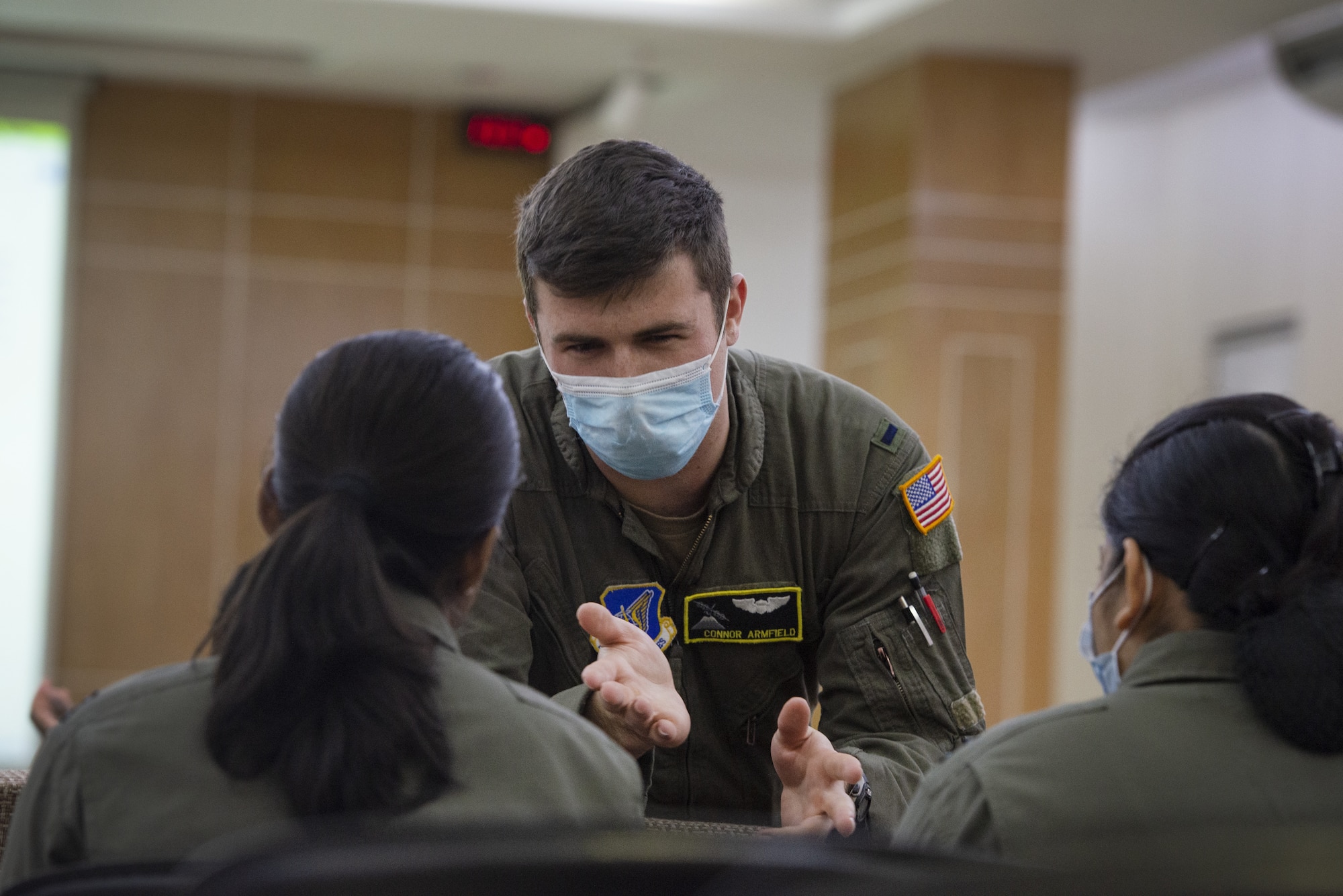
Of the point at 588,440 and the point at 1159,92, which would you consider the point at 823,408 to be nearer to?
the point at 588,440

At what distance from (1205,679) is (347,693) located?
76 cm

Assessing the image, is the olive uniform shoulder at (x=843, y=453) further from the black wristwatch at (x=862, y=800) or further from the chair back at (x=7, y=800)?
the chair back at (x=7, y=800)

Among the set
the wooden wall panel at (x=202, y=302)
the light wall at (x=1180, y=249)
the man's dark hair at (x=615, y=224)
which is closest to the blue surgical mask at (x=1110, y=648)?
the man's dark hair at (x=615, y=224)

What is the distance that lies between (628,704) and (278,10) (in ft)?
19.2

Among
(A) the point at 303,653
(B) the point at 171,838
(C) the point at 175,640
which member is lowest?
(C) the point at 175,640

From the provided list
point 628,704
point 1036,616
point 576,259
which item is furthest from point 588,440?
point 1036,616

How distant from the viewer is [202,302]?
812 cm

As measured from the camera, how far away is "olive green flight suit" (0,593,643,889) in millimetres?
1192

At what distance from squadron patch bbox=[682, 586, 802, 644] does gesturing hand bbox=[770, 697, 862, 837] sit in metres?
0.34

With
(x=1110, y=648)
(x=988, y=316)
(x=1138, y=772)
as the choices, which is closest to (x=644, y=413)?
(x=1110, y=648)

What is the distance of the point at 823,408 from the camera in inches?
86.6

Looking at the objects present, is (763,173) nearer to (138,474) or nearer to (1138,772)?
(138,474)

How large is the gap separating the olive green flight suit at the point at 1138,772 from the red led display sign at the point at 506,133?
7.49 metres

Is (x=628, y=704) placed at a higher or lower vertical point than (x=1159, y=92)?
lower
